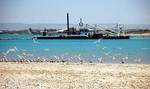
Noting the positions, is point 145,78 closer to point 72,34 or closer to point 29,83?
point 29,83

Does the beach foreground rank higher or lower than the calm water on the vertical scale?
higher

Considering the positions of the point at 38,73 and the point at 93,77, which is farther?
the point at 38,73

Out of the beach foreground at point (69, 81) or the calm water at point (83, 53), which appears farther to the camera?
the calm water at point (83, 53)

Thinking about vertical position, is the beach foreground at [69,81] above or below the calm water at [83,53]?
above

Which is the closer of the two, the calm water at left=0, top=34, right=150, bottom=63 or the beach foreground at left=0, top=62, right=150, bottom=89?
the beach foreground at left=0, top=62, right=150, bottom=89

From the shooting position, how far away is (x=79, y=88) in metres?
10.2

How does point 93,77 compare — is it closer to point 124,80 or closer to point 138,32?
point 124,80

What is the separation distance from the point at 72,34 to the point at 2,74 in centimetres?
6956

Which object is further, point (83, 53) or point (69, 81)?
point (83, 53)

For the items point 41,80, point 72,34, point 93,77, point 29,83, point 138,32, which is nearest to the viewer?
point 29,83

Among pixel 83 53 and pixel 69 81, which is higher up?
pixel 69 81

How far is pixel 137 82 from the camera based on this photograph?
448 inches

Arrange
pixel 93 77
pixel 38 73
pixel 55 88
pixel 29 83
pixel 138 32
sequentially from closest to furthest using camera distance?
pixel 55 88 → pixel 29 83 → pixel 93 77 → pixel 38 73 → pixel 138 32

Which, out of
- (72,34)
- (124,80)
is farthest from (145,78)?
(72,34)
